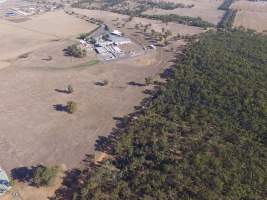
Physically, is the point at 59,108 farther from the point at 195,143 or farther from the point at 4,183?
the point at 195,143

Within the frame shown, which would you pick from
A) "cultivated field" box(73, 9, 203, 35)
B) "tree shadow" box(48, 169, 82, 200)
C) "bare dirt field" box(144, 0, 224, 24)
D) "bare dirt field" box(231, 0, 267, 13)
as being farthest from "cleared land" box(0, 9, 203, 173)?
"bare dirt field" box(231, 0, 267, 13)

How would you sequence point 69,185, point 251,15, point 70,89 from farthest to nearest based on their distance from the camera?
1. point 251,15
2. point 70,89
3. point 69,185

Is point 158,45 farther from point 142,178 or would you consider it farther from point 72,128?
point 142,178

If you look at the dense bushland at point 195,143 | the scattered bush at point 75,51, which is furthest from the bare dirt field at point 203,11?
the dense bushland at point 195,143

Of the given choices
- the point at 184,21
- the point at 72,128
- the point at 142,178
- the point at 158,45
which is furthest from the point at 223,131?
the point at 184,21

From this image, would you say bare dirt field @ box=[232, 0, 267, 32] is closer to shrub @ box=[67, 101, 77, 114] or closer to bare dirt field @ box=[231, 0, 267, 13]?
bare dirt field @ box=[231, 0, 267, 13]

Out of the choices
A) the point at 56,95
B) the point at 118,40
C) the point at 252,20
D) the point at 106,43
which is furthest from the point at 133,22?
the point at 56,95
